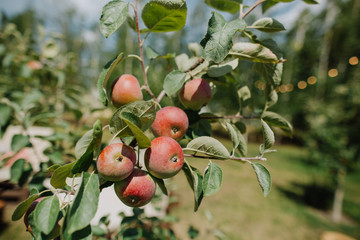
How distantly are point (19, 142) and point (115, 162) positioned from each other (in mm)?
941

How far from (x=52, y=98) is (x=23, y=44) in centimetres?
65

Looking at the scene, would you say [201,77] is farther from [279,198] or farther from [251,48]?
[279,198]

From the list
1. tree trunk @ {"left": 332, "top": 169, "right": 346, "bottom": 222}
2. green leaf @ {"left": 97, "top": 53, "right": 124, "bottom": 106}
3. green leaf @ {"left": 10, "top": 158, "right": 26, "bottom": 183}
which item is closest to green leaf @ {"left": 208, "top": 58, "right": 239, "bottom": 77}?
green leaf @ {"left": 97, "top": 53, "right": 124, "bottom": 106}

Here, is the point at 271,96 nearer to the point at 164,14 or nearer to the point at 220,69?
the point at 220,69

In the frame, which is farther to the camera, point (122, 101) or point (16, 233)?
point (16, 233)

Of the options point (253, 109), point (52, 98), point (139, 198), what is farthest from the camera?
point (52, 98)

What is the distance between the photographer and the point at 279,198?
546 centimetres

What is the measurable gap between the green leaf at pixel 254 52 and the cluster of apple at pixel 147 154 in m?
0.16

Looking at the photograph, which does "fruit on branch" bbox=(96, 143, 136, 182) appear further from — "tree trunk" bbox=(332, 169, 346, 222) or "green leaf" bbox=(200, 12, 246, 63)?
"tree trunk" bbox=(332, 169, 346, 222)

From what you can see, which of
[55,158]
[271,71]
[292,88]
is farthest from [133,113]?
[292,88]

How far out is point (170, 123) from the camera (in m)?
0.67

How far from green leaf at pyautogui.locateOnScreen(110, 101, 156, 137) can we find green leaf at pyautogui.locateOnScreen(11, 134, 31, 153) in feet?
2.88

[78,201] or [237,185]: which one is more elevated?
[78,201]

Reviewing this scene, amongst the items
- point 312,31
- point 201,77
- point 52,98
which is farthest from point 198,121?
point 312,31
